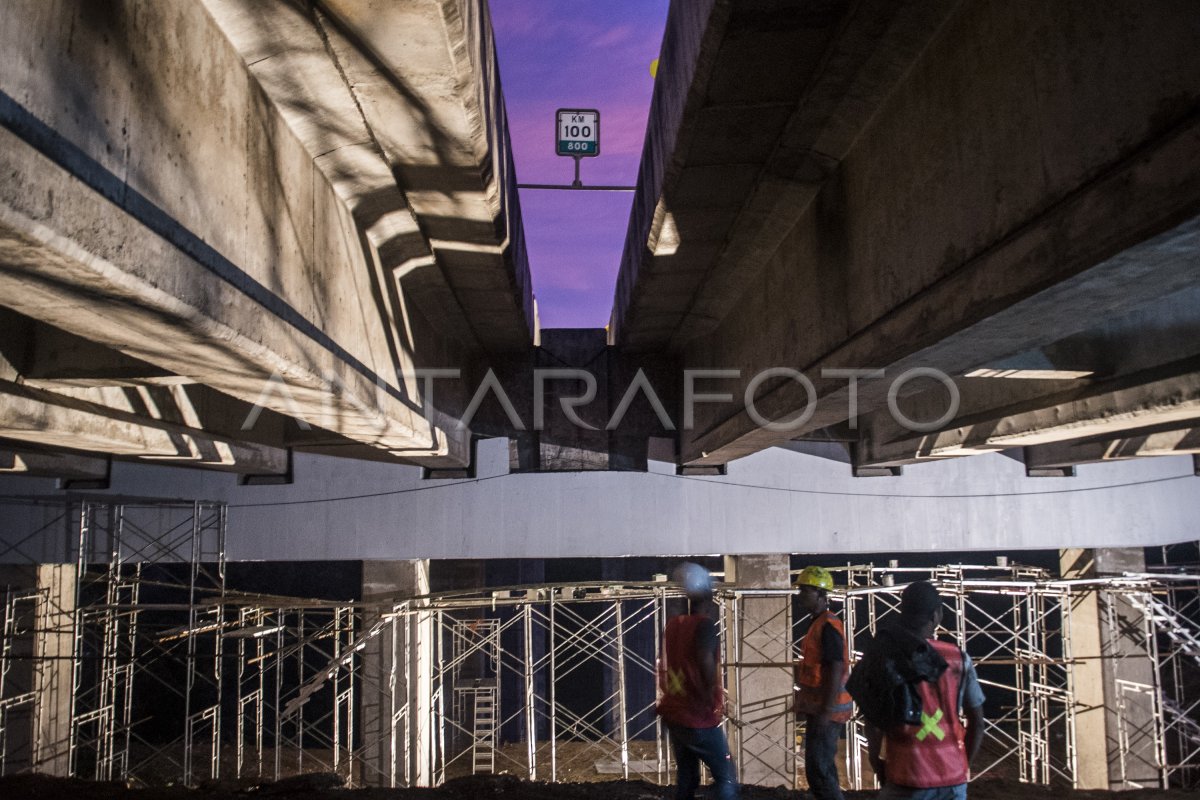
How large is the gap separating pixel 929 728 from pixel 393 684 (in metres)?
12.2

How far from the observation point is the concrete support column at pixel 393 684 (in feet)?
44.5

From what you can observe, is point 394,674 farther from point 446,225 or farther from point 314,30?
point 314,30

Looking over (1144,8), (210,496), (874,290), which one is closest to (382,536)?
(210,496)

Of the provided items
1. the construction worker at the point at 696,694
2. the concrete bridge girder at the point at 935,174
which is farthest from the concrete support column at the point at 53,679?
the concrete bridge girder at the point at 935,174

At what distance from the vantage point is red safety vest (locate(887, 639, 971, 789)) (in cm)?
395

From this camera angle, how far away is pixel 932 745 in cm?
395

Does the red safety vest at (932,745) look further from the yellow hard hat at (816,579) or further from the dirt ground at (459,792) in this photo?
the dirt ground at (459,792)

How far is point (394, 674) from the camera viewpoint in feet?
47.6

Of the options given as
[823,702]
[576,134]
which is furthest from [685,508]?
[823,702]

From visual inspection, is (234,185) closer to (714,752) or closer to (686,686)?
(686,686)

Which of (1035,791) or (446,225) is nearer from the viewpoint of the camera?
(446,225)

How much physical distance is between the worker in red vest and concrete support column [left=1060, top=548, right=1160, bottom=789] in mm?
12942

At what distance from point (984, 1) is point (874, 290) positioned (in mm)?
1492

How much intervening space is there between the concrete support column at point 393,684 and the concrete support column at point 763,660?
17.4 feet
